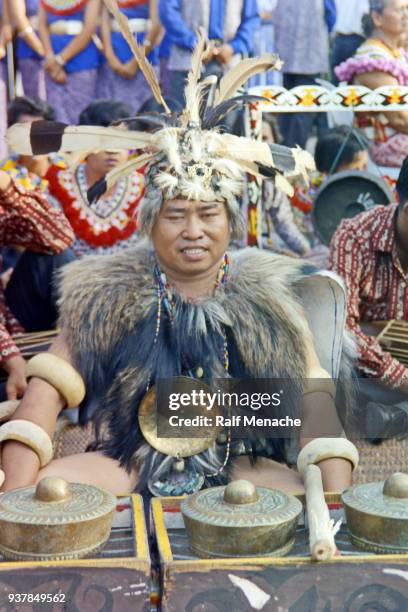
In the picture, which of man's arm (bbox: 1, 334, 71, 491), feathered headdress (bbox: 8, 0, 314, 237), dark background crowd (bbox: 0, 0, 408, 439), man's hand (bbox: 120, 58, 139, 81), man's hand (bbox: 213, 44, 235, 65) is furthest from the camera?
man's hand (bbox: 120, 58, 139, 81)

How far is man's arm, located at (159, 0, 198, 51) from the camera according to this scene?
4.59 m

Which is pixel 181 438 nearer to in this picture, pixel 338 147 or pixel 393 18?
pixel 338 147

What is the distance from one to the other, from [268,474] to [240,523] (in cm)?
60

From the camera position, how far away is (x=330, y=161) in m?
4.41

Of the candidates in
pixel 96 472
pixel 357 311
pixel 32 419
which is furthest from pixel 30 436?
pixel 357 311

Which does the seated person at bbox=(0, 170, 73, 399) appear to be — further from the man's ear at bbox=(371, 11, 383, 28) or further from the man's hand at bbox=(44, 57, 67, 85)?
the man's ear at bbox=(371, 11, 383, 28)

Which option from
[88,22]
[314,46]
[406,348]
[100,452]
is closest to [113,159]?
[88,22]

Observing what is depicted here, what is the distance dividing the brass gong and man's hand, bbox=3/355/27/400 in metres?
0.43

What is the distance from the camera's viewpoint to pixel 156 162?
2.27 meters

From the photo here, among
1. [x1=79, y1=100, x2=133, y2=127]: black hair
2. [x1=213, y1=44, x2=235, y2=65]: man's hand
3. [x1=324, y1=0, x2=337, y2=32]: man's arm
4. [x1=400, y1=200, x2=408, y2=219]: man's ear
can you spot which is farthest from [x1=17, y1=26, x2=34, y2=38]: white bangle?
[x1=400, y1=200, x2=408, y2=219]: man's ear

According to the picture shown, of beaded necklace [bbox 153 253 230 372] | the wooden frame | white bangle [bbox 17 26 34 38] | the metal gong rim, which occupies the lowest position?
the wooden frame

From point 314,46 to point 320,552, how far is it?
3.73 m

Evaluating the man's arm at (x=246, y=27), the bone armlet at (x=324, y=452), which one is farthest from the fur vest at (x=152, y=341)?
the man's arm at (x=246, y=27)

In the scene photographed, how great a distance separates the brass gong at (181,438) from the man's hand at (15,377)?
1.40ft
